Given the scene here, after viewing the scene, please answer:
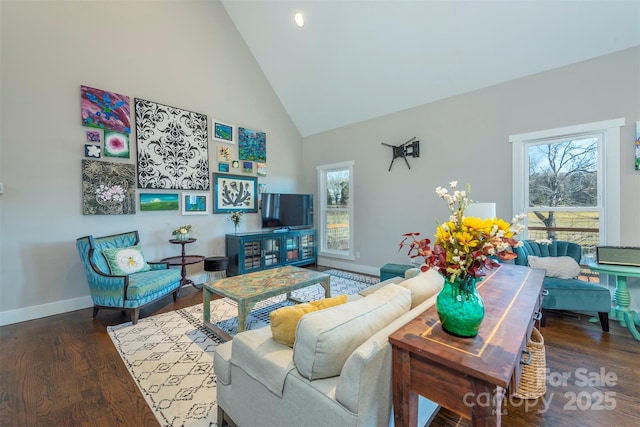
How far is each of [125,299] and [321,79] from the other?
4.33 m

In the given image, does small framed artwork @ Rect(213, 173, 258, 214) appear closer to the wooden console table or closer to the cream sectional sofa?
the cream sectional sofa

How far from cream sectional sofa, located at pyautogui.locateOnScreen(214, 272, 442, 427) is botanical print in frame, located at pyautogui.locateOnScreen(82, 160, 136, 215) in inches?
123

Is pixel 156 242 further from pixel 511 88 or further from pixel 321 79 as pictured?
pixel 511 88

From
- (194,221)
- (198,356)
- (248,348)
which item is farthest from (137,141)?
(248,348)

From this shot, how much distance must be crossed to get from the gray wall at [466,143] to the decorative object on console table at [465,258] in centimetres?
307

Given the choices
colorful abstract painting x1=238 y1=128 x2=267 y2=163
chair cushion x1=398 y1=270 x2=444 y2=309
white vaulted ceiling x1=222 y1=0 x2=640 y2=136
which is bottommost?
chair cushion x1=398 y1=270 x2=444 y2=309

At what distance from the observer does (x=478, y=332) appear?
1104mm

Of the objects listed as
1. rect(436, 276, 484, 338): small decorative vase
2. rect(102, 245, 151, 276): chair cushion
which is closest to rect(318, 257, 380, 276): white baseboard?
rect(102, 245, 151, 276): chair cushion

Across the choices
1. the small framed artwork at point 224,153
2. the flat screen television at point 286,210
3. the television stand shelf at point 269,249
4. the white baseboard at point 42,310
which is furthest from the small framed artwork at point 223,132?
the white baseboard at point 42,310

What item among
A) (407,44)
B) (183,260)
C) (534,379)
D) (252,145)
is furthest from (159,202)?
(534,379)

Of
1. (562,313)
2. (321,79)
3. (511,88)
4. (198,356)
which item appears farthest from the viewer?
(321,79)

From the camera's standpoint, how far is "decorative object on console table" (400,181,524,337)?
1.04 metres

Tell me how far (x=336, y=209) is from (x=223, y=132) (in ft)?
8.50

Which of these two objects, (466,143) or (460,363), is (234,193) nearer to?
(466,143)
